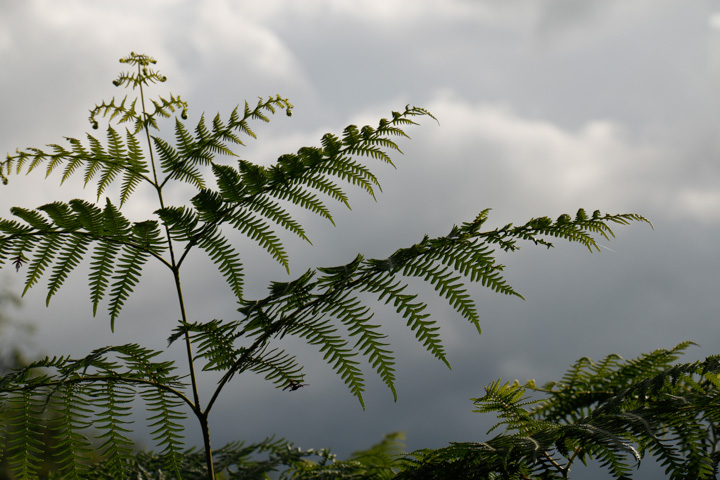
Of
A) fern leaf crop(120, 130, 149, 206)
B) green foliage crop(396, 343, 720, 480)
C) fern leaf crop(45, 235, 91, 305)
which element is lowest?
green foliage crop(396, 343, 720, 480)

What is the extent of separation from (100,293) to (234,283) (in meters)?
0.43

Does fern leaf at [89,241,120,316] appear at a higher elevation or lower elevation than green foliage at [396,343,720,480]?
higher

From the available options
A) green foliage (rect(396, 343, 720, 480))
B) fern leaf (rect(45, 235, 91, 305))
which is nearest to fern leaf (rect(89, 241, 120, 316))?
fern leaf (rect(45, 235, 91, 305))

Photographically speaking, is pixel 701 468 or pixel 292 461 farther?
pixel 292 461

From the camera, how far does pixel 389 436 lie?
2635 mm

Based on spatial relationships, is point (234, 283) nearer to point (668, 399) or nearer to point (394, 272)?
point (394, 272)

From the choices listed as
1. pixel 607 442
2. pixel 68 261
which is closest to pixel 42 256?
pixel 68 261

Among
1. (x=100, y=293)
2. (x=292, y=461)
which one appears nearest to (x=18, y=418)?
(x=100, y=293)

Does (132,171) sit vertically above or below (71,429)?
above

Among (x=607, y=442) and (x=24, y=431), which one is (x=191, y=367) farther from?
(x=607, y=442)

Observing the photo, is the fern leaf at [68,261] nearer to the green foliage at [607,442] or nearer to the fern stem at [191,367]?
the fern stem at [191,367]

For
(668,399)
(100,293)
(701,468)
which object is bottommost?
(701,468)

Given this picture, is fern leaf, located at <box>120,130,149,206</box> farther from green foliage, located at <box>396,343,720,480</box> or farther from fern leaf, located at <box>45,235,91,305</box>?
green foliage, located at <box>396,343,720,480</box>

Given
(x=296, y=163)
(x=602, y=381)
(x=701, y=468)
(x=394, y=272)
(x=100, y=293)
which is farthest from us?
(x=602, y=381)
